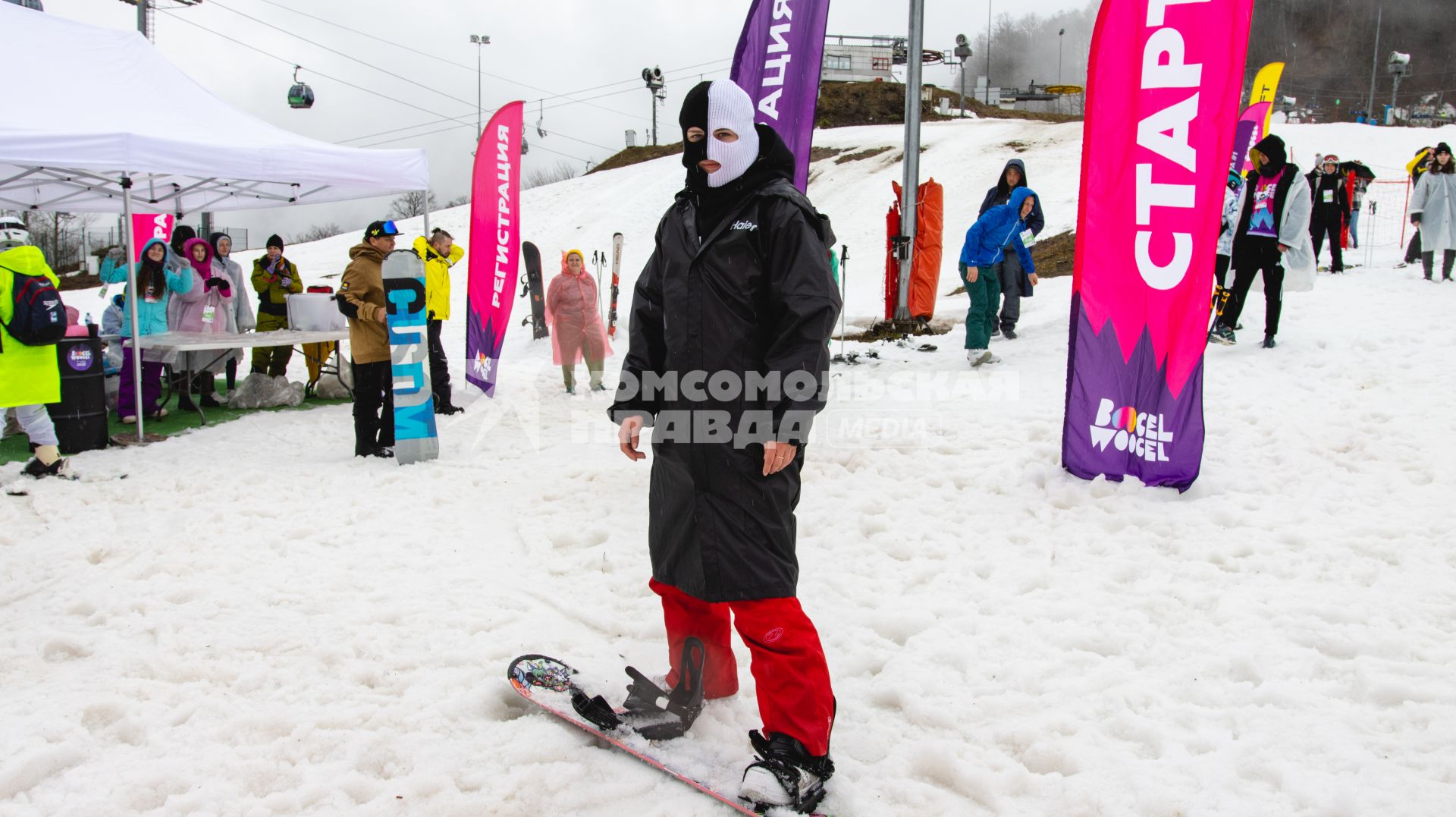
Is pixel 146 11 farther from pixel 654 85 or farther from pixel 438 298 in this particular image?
pixel 654 85

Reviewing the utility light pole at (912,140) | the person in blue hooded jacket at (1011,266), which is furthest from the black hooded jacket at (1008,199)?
the utility light pole at (912,140)

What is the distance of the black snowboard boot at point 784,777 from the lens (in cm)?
222

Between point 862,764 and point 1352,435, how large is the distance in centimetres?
427

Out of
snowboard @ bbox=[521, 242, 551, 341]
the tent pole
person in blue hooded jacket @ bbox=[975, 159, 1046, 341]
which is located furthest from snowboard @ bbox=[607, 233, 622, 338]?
the tent pole

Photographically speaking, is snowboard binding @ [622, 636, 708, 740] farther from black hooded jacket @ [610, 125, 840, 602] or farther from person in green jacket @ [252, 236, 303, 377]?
person in green jacket @ [252, 236, 303, 377]

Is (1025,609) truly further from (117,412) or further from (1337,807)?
(117,412)

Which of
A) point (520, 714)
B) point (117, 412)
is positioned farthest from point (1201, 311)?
point (117, 412)

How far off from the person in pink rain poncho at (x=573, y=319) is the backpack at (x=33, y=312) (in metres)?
4.77

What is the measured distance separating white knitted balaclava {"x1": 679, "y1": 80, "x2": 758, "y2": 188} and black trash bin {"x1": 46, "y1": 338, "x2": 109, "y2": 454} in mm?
6472

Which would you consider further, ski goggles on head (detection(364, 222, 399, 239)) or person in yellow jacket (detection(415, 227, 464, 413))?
person in yellow jacket (detection(415, 227, 464, 413))

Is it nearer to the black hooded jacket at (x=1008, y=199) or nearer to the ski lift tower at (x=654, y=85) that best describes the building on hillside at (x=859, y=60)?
the ski lift tower at (x=654, y=85)

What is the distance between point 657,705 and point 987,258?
650 centimetres

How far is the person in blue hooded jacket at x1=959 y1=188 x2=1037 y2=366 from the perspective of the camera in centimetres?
781

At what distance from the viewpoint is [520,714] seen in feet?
9.46
